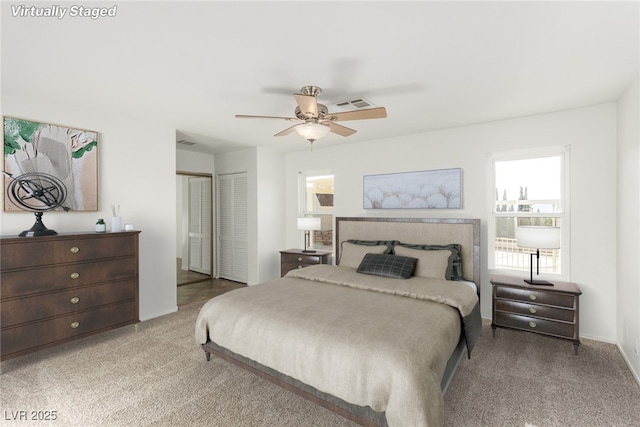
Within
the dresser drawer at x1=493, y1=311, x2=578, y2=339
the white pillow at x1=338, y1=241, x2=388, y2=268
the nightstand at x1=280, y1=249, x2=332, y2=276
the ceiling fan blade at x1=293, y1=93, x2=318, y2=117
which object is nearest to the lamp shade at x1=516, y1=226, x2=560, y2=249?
the dresser drawer at x1=493, y1=311, x2=578, y2=339

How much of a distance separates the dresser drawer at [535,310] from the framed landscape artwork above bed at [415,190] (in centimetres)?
137

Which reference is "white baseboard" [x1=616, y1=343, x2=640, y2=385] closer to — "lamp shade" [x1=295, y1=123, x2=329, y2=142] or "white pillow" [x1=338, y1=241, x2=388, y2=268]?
"white pillow" [x1=338, y1=241, x2=388, y2=268]

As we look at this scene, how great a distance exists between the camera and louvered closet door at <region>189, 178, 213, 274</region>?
20.8 feet

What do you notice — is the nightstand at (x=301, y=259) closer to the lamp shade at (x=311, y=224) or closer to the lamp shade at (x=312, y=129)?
the lamp shade at (x=311, y=224)

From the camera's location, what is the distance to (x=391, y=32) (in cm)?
192

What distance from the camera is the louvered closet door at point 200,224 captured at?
6.35 meters

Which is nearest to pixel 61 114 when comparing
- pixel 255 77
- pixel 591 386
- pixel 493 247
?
pixel 255 77

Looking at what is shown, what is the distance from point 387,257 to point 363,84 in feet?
6.60

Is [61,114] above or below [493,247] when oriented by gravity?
above

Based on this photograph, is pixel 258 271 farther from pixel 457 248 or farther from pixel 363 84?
pixel 363 84

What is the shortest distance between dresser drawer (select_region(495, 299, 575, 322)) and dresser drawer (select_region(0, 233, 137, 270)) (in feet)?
13.8

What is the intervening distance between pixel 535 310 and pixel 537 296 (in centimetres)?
15

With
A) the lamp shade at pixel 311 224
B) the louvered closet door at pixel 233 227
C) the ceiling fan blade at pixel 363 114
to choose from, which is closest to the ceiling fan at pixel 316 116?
the ceiling fan blade at pixel 363 114

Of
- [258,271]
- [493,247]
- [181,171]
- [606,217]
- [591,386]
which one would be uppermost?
[181,171]
